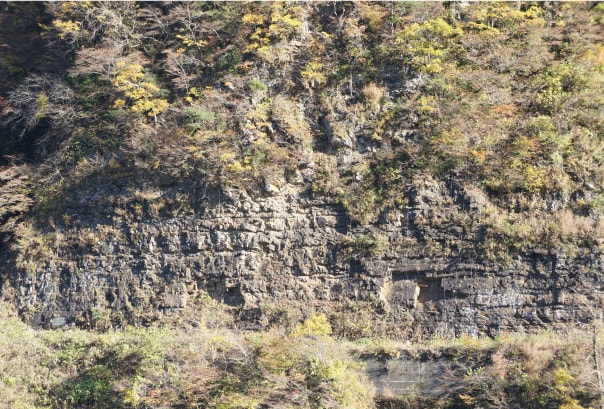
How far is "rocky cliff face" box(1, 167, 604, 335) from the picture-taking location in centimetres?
1631

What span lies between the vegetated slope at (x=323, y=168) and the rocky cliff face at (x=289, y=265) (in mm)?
51

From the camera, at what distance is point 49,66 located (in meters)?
21.4

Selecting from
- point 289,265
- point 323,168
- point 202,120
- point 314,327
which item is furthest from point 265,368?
point 202,120

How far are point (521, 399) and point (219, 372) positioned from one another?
22.0ft

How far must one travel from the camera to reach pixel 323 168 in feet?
60.1

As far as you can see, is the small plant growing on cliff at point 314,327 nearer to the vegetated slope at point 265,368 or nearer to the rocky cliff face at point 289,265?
the vegetated slope at point 265,368

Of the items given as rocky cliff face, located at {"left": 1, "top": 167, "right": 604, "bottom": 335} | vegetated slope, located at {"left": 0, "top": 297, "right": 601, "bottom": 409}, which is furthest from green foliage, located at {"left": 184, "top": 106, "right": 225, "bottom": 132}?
vegetated slope, located at {"left": 0, "top": 297, "right": 601, "bottom": 409}

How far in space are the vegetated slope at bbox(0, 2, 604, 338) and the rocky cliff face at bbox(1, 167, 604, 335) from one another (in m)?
0.05

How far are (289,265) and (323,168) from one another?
2.75 m

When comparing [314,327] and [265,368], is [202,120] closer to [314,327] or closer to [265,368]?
[314,327]

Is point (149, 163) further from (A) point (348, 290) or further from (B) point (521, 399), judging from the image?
(B) point (521, 399)

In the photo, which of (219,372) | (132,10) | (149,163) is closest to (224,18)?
(132,10)

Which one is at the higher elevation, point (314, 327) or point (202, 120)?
point (202, 120)

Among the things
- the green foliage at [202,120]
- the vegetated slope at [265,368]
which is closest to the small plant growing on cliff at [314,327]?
the vegetated slope at [265,368]
